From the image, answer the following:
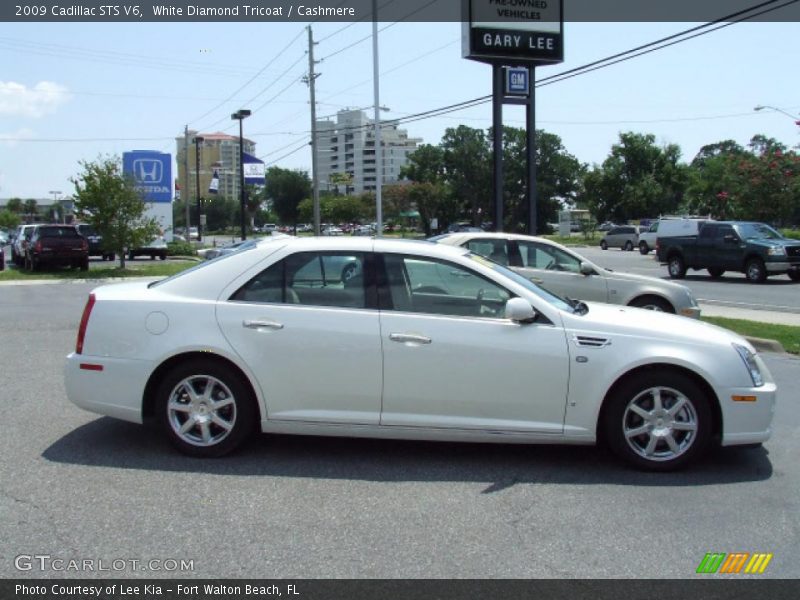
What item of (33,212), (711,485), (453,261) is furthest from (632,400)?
(33,212)

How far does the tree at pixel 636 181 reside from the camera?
7488cm

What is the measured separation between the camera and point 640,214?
75.9 meters

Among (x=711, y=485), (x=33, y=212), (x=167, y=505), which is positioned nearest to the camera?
(x=167, y=505)

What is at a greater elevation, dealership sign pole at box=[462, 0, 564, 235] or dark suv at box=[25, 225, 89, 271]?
dealership sign pole at box=[462, 0, 564, 235]

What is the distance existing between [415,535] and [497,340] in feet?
5.14

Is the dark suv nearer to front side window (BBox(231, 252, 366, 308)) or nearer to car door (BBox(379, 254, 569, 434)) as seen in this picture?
front side window (BBox(231, 252, 366, 308))

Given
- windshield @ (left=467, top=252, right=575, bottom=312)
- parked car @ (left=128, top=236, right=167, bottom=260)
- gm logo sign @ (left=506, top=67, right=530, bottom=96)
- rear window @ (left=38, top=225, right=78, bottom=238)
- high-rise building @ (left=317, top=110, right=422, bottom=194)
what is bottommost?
windshield @ (left=467, top=252, right=575, bottom=312)

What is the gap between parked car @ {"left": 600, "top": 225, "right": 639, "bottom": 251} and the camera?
5216 centimetres

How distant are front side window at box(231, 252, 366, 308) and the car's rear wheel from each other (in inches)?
23.4

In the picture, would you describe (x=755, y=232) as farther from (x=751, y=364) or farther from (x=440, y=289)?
(x=440, y=289)

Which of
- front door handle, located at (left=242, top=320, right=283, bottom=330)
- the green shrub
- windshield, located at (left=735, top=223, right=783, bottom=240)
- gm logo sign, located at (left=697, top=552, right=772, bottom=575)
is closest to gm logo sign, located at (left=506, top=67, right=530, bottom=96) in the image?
windshield, located at (left=735, top=223, right=783, bottom=240)

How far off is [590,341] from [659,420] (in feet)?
2.36

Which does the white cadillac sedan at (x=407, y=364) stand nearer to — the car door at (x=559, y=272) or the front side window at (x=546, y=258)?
the car door at (x=559, y=272)
